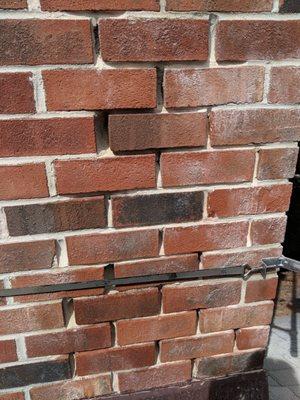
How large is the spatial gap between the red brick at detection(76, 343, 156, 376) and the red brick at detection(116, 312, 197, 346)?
3cm

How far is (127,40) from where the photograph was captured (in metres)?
0.85

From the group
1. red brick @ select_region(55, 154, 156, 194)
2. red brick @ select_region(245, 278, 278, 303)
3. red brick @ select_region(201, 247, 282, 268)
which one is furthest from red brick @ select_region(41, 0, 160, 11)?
red brick @ select_region(245, 278, 278, 303)

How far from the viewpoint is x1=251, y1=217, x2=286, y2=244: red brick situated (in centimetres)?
108

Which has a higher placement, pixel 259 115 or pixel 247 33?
pixel 247 33

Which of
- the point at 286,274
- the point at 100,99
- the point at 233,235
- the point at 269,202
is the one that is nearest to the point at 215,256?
the point at 233,235

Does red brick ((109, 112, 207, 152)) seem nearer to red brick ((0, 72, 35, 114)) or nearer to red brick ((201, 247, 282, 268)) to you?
red brick ((0, 72, 35, 114))

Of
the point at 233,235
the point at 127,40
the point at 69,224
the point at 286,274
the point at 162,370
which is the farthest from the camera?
the point at 286,274

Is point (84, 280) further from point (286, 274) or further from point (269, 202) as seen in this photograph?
point (286, 274)

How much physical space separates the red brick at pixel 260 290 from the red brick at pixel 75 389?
52 centimetres

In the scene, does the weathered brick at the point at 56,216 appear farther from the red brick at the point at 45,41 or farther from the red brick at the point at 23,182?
the red brick at the point at 45,41

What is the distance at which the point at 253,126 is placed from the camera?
98 cm

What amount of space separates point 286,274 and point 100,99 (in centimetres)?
335

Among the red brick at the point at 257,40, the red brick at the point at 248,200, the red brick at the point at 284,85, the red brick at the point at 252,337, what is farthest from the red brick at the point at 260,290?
the red brick at the point at 257,40

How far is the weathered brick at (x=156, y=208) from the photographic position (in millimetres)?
986
